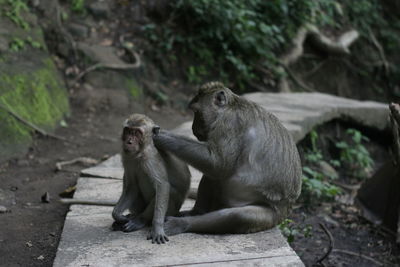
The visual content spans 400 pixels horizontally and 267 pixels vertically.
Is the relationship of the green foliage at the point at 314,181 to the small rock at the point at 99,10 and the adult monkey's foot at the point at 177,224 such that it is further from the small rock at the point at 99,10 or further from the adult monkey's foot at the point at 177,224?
the small rock at the point at 99,10

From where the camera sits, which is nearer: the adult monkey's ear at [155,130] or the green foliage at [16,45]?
the adult monkey's ear at [155,130]

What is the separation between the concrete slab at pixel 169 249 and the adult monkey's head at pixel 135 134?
71 centimetres

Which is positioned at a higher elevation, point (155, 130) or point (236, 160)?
point (155, 130)

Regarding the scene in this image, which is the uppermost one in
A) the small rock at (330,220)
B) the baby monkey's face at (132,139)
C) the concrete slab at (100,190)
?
the baby monkey's face at (132,139)

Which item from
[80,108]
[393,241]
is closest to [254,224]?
[393,241]

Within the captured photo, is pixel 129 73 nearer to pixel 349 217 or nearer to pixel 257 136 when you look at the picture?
pixel 349 217

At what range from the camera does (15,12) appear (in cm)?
926

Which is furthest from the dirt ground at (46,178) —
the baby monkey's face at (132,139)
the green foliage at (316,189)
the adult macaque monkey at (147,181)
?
the green foliage at (316,189)

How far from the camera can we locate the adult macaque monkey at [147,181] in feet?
13.6

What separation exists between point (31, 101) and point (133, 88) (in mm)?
2652

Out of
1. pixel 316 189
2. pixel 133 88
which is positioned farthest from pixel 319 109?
pixel 133 88

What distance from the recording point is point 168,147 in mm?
4270

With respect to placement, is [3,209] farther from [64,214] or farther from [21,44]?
[21,44]

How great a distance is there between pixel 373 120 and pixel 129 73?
15.6 ft
